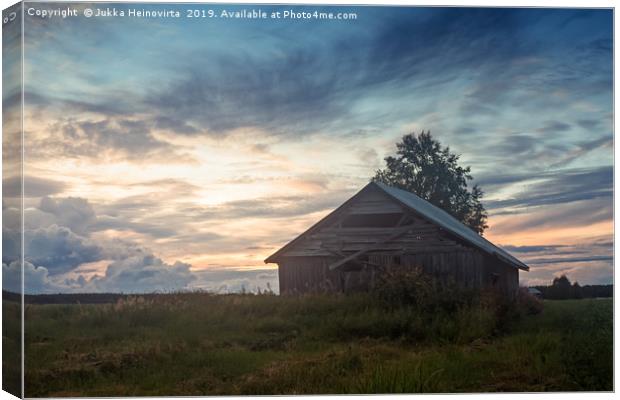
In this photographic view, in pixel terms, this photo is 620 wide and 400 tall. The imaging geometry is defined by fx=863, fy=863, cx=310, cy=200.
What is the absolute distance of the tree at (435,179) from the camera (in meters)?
20.5

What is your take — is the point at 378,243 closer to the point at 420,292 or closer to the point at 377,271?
the point at 377,271

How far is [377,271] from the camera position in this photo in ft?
67.1

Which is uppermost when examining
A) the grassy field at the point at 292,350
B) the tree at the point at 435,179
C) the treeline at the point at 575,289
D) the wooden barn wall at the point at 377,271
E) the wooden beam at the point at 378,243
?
the tree at the point at 435,179

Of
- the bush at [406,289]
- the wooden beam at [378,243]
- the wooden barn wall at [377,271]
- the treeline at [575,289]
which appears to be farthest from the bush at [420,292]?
the treeline at [575,289]

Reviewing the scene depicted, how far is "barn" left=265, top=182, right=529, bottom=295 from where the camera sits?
20.2 metres

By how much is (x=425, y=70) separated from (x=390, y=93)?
0.82 metres

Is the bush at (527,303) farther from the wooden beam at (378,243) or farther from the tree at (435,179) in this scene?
the wooden beam at (378,243)

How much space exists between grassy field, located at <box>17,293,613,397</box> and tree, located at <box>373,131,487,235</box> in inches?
133

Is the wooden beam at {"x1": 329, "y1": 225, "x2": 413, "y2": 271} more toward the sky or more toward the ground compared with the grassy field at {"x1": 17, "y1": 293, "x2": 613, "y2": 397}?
more toward the sky

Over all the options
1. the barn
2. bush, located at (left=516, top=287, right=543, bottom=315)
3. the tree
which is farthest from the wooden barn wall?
the tree

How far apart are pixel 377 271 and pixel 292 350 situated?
4245mm

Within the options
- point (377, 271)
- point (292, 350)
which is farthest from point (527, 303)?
point (292, 350)

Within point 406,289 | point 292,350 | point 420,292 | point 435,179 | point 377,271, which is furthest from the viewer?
point 435,179

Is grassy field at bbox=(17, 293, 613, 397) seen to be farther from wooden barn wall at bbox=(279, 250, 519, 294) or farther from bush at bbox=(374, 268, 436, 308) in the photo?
wooden barn wall at bbox=(279, 250, 519, 294)
